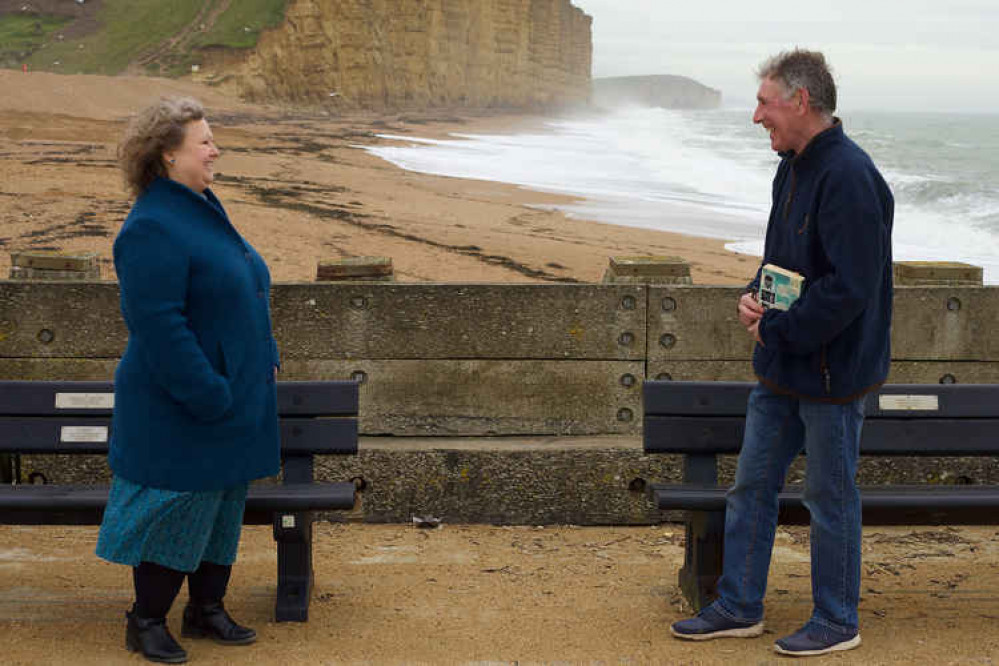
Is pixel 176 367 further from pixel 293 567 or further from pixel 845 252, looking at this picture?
pixel 845 252

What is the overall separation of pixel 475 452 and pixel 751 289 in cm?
194

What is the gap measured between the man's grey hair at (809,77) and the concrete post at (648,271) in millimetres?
2225

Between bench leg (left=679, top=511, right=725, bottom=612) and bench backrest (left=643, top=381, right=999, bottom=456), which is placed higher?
bench backrest (left=643, top=381, right=999, bottom=456)

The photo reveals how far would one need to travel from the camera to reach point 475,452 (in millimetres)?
5312

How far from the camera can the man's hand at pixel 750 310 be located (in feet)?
12.0

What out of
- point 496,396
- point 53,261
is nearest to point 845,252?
point 496,396

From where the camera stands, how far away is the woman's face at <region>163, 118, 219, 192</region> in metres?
3.46

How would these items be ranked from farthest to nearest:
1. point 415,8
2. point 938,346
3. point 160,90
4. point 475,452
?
point 415,8 < point 160,90 < point 938,346 < point 475,452

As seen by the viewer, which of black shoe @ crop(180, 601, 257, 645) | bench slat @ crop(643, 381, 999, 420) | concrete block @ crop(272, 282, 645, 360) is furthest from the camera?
concrete block @ crop(272, 282, 645, 360)

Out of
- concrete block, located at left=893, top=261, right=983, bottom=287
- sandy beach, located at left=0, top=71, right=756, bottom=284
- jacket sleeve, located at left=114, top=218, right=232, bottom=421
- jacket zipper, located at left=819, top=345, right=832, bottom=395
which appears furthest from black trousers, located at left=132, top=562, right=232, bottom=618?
sandy beach, located at left=0, top=71, right=756, bottom=284

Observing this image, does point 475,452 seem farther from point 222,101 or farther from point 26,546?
point 222,101

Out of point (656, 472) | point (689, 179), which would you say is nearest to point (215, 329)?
point (656, 472)

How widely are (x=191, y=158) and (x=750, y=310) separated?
1.86 meters

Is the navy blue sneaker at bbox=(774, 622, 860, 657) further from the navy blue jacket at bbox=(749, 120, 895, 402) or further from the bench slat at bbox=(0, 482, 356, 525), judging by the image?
the bench slat at bbox=(0, 482, 356, 525)
